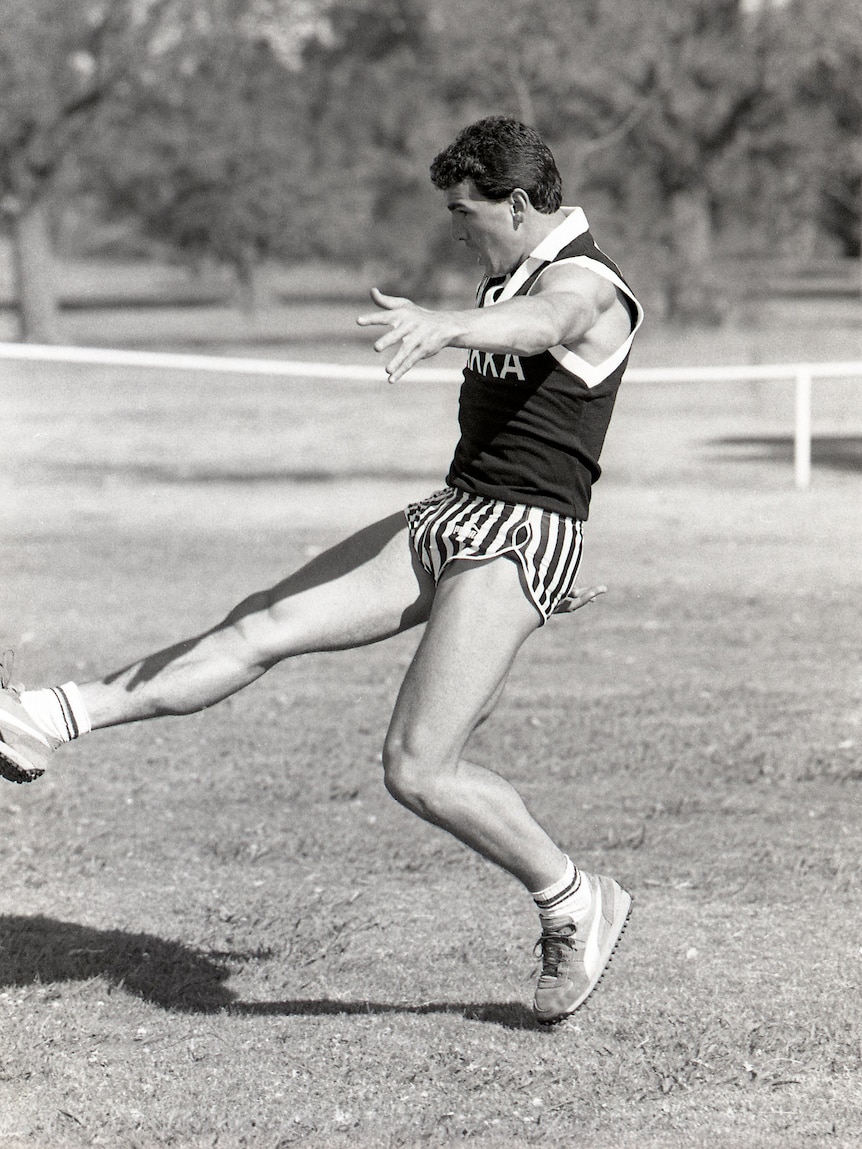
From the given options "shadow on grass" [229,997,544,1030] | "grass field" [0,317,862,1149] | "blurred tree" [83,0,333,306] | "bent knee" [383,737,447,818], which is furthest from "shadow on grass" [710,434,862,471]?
"blurred tree" [83,0,333,306]

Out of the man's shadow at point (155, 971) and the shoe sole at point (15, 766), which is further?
the man's shadow at point (155, 971)

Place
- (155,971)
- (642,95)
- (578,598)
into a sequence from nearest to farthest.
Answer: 1. (578,598)
2. (155,971)
3. (642,95)

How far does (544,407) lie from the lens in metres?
3.94

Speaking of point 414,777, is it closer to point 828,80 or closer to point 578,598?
point 578,598

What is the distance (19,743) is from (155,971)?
101 cm

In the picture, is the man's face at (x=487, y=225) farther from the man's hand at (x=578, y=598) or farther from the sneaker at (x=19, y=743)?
the sneaker at (x=19, y=743)

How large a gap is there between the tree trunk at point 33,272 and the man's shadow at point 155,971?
30.2m

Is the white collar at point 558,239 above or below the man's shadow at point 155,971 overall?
above

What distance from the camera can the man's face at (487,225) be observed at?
3.88 meters

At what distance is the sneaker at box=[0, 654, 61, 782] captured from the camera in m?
3.88

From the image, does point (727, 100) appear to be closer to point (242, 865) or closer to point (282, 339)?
point (282, 339)

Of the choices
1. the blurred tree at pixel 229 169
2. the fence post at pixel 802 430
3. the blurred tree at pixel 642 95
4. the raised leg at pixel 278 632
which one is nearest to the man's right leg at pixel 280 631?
the raised leg at pixel 278 632

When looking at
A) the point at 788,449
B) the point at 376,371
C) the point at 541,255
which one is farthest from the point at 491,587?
the point at 788,449

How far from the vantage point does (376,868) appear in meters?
5.53
